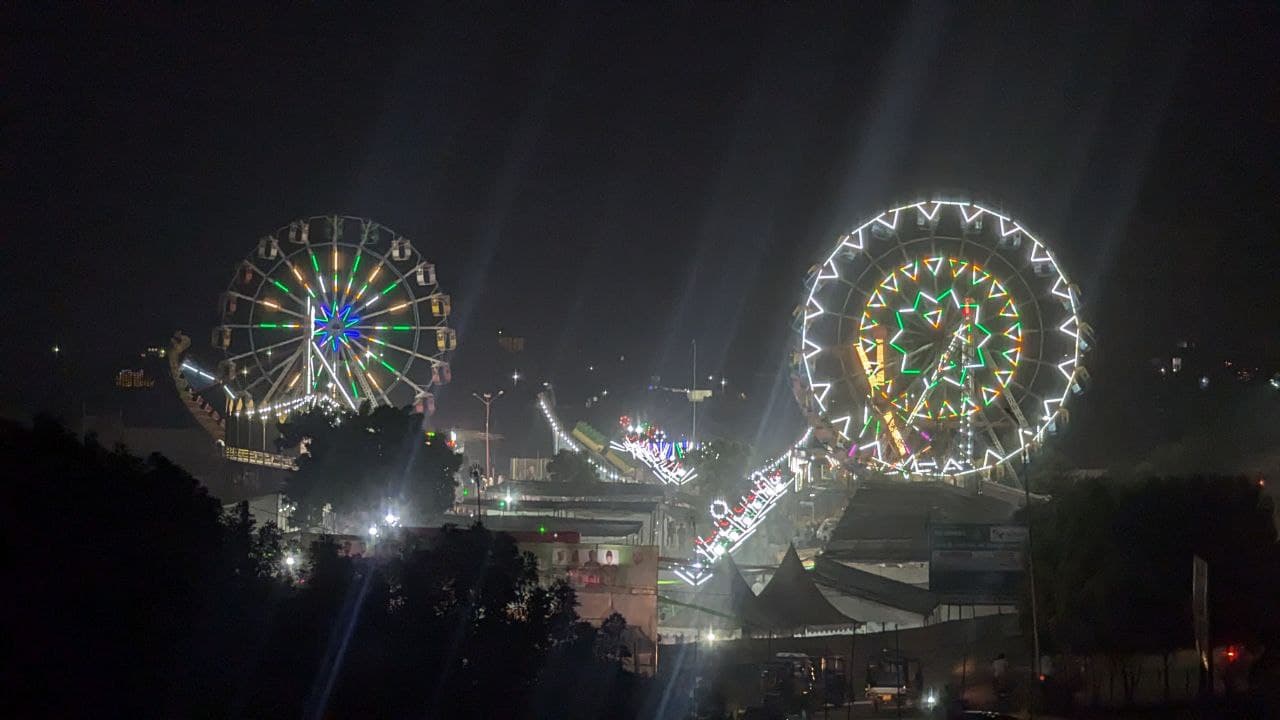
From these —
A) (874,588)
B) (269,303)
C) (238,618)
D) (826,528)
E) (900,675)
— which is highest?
(269,303)

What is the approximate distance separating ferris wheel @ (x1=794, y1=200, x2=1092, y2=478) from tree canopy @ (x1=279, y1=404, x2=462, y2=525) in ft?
43.4

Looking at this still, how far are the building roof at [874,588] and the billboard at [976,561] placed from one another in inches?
26.8

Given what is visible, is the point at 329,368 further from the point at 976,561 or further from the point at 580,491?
the point at 976,561

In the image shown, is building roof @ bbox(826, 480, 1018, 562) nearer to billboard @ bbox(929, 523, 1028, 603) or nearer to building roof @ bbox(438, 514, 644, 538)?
building roof @ bbox(438, 514, 644, 538)

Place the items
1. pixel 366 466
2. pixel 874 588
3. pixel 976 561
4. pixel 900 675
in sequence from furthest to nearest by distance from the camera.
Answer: pixel 366 466 → pixel 874 588 → pixel 976 561 → pixel 900 675

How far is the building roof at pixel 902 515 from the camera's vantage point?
4984 centimetres

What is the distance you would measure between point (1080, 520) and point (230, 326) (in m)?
28.8

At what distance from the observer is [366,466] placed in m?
54.1

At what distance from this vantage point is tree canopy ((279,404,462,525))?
2080 inches

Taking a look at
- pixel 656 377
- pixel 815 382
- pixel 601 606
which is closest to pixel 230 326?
pixel 815 382

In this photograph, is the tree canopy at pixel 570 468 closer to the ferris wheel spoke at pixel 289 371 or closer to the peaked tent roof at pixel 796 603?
the ferris wheel spoke at pixel 289 371

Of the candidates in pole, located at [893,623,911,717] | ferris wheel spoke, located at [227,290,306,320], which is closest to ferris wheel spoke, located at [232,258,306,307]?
ferris wheel spoke, located at [227,290,306,320]

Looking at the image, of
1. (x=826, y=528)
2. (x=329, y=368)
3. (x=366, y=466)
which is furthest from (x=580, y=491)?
(x=329, y=368)

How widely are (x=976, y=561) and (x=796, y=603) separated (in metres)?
5.22
